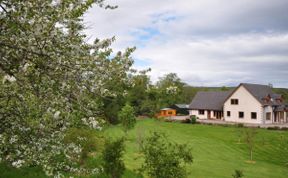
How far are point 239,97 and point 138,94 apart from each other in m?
24.5

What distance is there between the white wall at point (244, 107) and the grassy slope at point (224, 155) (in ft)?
44.6

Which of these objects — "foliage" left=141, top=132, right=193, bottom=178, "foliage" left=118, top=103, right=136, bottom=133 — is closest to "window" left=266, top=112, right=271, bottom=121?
"foliage" left=118, top=103, right=136, bottom=133

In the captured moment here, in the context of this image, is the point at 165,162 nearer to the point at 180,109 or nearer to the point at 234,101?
the point at 234,101

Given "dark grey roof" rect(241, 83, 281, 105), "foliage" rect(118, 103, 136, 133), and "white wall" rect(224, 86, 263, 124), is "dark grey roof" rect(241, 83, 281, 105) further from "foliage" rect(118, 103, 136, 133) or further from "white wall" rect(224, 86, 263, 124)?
"foliage" rect(118, 103, 136, 133)

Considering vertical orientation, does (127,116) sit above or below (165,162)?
above

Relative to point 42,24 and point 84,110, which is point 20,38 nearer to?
point 42,24

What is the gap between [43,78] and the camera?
656cm

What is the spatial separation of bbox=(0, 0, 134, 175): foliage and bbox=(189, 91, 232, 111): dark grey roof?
3037 inches

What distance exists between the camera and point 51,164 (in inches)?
267

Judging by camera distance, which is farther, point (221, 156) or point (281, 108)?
point (281, 108)

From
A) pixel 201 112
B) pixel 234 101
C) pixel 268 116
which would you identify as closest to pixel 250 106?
pixel 234 101

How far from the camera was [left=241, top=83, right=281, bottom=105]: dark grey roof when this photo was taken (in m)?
74.3

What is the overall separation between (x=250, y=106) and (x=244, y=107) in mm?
1527

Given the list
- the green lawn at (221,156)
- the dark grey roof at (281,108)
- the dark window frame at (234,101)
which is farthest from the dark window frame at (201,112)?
the green lawn at (221,156)
